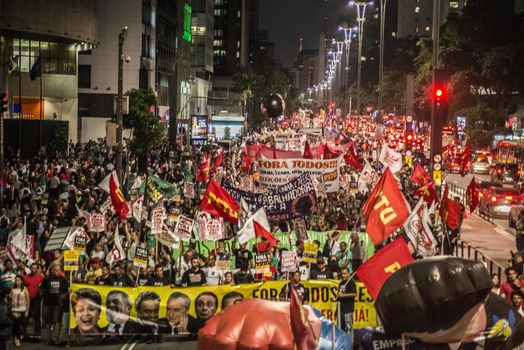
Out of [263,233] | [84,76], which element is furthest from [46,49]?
[263,233]

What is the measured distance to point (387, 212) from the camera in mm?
15836

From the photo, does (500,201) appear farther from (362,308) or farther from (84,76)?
(84,76)

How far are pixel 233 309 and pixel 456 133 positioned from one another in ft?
241

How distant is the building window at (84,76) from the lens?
73.8m

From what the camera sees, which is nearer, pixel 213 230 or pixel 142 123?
pixel 213 230

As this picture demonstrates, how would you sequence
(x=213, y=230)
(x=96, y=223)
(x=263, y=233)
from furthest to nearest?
(x=96, y=223), (x=213, y=230), (x=263, y=233)

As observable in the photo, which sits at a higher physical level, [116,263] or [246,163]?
[246,163]

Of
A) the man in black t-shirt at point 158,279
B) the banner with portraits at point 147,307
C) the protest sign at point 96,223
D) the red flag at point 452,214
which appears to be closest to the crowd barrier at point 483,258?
the red flag at point 452,214

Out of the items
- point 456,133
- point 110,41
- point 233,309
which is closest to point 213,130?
point 110,41

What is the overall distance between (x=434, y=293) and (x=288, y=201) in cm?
1254

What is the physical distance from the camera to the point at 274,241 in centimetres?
1780

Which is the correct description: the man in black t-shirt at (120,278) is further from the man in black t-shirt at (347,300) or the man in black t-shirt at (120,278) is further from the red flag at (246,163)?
the red flag at (246,163)

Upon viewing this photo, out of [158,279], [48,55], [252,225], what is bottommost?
[158,279]

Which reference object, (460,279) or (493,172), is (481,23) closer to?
(493,172)
